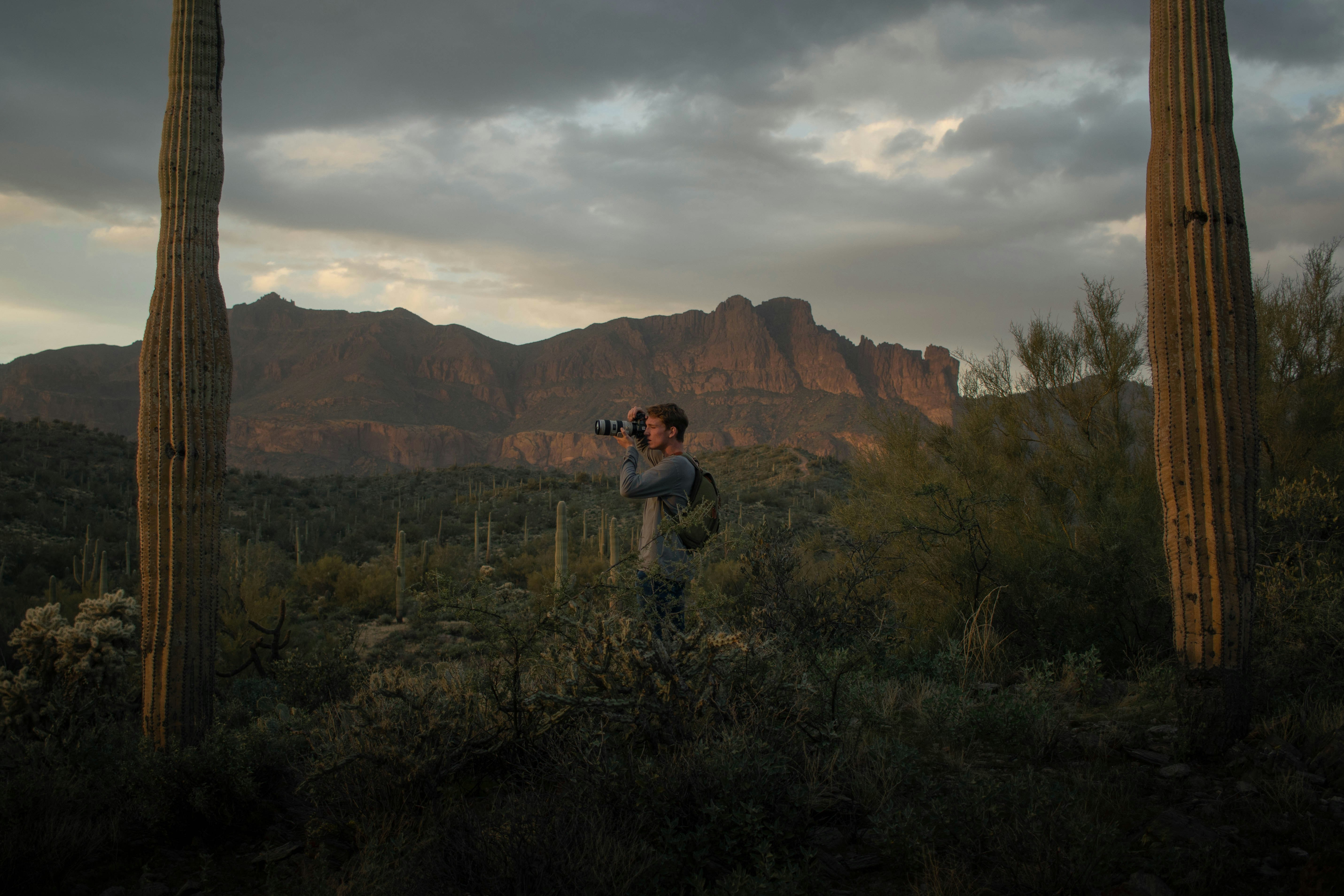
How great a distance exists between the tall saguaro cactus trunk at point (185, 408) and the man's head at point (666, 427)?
2.61 metres

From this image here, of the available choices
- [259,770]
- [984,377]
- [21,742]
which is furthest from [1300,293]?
[21,742]

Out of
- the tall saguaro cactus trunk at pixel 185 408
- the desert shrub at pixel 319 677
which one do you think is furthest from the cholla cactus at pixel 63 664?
the desert shrub at pixel 319 677

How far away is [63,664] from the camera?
→ 4.91 m

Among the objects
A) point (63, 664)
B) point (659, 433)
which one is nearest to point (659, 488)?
point (659, 433)

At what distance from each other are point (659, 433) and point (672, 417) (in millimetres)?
129

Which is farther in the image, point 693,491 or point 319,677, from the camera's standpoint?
point 319,677

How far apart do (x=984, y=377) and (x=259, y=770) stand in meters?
10.4

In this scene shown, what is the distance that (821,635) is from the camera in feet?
18.4

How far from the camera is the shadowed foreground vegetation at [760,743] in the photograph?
106 inches

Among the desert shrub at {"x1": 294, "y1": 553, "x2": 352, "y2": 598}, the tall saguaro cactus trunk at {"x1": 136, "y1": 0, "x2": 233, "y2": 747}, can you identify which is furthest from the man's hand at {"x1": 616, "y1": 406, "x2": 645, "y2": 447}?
the desert shrub at {"x1": 294, "y1": 553, "x2": 352, "y2": 598}

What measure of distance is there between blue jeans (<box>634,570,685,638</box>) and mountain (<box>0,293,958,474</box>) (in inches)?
2397

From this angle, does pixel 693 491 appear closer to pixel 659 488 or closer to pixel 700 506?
pixel 659 488

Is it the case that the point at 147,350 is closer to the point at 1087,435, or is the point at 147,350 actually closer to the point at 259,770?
the point at 259,770

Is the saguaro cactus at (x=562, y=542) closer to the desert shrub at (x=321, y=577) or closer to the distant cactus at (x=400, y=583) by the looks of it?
the distant cactus at (x=400, y=583)
